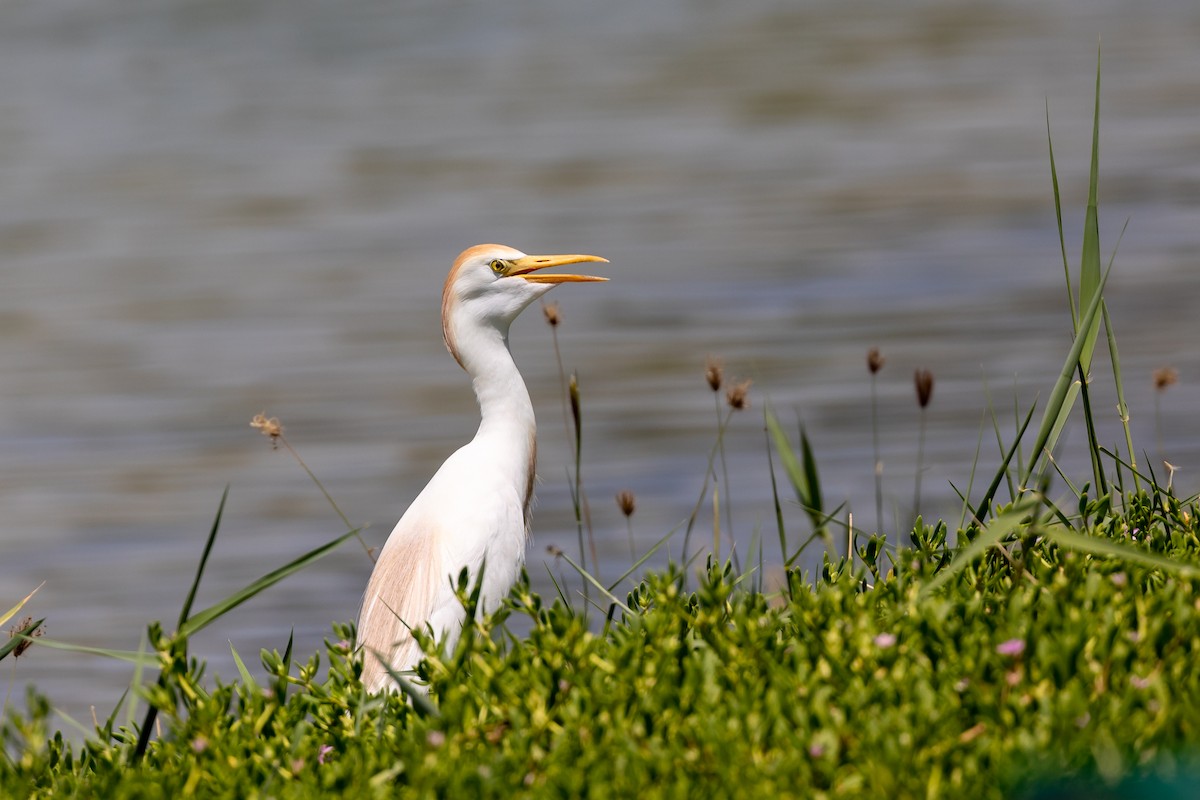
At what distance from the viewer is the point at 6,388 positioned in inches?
368

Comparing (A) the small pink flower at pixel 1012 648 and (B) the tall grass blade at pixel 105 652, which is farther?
(B) the tall grass blade at pixel 105 652

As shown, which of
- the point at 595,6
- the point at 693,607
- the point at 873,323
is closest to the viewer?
the point at 693,607

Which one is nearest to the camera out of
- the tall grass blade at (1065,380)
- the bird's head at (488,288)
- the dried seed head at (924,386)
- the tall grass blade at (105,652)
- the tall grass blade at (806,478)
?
the tall grass blade at (105,652)

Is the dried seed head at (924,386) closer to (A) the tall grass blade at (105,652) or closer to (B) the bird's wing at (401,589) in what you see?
(B) the bird's wing at (401,589)

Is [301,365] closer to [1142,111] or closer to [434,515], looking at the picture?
[434,515]

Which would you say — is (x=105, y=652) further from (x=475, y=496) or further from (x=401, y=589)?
(x=475, y=496)

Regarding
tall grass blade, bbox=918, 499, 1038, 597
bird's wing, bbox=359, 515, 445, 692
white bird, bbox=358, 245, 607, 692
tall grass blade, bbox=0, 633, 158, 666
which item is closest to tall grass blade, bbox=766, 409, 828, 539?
tall grass blade, bbox=918, 499, 1038, 597

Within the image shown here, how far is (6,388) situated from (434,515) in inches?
226

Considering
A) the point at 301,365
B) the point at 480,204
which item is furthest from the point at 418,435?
the point at 480,204

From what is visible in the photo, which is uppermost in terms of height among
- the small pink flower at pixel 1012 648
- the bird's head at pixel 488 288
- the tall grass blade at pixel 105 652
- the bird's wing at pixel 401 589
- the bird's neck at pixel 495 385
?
the bird's head at pixel 488 288

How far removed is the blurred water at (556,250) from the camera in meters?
7.27

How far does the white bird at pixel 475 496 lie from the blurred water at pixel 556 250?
3.29ft

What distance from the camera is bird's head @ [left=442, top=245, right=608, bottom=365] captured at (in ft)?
15.6

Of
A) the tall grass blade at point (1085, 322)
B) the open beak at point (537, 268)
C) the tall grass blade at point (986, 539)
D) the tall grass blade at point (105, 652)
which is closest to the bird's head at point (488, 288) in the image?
the open beak at point (537, 268)
